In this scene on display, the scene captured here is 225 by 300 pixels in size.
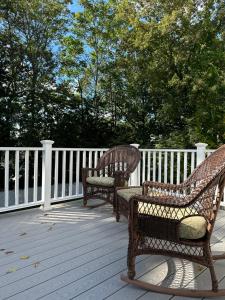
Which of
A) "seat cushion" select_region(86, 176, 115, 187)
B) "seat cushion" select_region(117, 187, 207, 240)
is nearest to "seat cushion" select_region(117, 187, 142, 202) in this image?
"seat cushion" select_region(117, 187, 207, 240)

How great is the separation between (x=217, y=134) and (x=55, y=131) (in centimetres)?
439

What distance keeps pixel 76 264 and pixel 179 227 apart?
3.17 feet

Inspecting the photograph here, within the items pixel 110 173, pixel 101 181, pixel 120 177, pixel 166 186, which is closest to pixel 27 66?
pixel 110 173

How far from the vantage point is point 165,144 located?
29.0 feet

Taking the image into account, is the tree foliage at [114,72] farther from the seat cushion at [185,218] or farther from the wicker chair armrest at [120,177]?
the seat cushion at [185,218]

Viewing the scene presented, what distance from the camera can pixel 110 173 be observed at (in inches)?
222

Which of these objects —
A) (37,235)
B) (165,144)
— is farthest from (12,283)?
(165,144)

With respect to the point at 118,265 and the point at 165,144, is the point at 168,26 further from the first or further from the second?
the point at 118,265

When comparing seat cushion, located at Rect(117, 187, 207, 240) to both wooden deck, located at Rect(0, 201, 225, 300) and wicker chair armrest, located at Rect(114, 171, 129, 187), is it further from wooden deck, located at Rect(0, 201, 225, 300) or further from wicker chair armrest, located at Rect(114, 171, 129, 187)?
wicker chair armrest, located at Rect(114, 171, 129, 187)

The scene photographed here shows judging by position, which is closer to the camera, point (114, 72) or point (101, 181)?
point (101, 181)

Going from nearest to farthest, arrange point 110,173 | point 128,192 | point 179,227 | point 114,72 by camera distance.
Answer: point 179,227 → point 128,192 → point 110,173 → point 114,72

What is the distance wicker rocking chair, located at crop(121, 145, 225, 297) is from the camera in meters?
2.31

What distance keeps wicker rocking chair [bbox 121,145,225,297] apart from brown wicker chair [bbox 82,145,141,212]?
2229mm

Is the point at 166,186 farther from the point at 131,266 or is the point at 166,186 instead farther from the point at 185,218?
the point at 131,266
